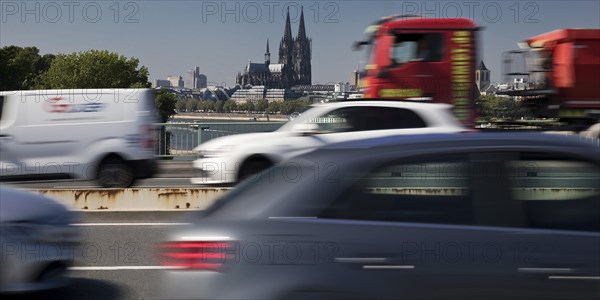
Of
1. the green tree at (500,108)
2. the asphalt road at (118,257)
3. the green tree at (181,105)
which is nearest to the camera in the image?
the asphalt road at (118,257)

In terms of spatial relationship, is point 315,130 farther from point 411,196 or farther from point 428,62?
point 411,196

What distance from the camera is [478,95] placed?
1494 cm

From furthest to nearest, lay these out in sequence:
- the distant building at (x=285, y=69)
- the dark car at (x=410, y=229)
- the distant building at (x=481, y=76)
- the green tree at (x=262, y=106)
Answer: the distant building at (x=285, y=69)
the green tree at (x=262, y=106)
the distant building at (x=481, y=76)
the dark car at (x=410, y=229)

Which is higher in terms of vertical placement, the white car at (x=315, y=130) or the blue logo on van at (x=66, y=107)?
the blue logo on van at (x=66, y=107)

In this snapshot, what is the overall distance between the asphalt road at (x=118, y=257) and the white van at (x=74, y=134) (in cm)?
212

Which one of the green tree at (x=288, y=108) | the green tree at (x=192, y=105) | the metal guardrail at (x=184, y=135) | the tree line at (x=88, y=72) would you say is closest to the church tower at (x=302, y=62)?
the tree line at (x=88, y=72)

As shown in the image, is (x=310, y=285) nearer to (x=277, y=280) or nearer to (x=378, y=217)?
(x=277, y=280)

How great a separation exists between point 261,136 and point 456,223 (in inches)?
292

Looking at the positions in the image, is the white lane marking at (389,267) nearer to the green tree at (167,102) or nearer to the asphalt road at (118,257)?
the asphalt road at (118,257)

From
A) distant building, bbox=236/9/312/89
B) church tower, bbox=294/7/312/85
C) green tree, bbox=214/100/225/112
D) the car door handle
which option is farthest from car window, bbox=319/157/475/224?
church tower, bbox=294/7/312/85

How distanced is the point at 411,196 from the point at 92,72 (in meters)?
107

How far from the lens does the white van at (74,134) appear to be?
38.5 feet

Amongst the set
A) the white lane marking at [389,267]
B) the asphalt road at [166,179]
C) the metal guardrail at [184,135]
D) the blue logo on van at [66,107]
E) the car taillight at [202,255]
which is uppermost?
the blue logo on van at [66,107]

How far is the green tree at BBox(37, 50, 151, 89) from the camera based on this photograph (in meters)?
104
